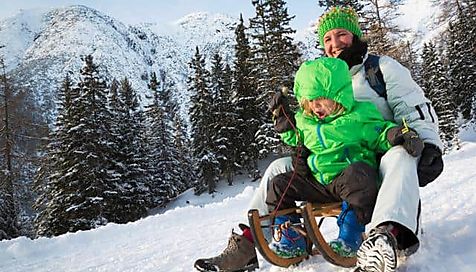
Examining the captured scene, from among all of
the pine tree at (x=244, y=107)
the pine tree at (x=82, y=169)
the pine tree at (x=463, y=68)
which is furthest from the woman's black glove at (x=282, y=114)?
the pine tree at (x=463, y=68)

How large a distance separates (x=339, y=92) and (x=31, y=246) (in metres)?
5.99

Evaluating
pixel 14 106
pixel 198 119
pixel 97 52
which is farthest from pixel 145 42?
pixel 14 106

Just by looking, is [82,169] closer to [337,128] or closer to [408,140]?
[337,128]

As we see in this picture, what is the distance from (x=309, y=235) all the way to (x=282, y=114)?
87 cm

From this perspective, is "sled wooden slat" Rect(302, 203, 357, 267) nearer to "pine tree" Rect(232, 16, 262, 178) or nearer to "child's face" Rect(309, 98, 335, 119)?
"child's face" Rect(309, 98, 335, 119)

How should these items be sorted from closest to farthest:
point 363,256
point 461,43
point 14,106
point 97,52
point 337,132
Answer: point 363,256, point 337,132, point 14,106, point 461,43, point 97,52

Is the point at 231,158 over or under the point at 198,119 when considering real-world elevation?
under

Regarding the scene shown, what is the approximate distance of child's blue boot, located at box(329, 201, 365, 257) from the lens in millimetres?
2344

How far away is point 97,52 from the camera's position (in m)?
127

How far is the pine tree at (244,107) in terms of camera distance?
3167cm

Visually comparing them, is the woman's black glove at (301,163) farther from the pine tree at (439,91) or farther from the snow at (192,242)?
the pine tree at (439,91)

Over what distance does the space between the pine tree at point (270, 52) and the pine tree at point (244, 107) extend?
3.30 m

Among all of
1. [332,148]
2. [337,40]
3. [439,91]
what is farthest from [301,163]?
[439,91]

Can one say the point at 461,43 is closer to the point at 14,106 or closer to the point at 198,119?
the point at 198,119
